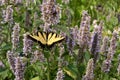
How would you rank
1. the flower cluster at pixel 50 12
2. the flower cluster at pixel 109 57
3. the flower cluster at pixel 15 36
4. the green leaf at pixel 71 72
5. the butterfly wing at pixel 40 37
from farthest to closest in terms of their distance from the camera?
the flower cluster at pixel 109 57
the flower cluster at pixel 15 36
the green leaf at pixel 71 72
the flower cluster at pixel 50 12
the butterfly wing at pixel 40 37

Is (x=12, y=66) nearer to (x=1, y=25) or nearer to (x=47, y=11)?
(x=47, y=11)

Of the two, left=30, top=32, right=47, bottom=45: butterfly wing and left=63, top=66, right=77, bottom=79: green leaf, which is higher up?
left=30, top=32, right=47, bottom=45: butterfly wing

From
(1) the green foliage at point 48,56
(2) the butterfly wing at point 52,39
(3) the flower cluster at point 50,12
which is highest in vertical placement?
(3) the flower cluster at point 50,12

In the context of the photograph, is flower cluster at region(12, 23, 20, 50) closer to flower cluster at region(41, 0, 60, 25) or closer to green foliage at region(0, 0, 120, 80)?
green foliage at region(0, 0, 120, 80)

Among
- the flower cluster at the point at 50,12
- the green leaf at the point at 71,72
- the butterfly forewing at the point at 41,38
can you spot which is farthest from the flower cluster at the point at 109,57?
the butterfly forewing at the point at 41,38

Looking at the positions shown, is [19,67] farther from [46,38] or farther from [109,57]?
[109,57]

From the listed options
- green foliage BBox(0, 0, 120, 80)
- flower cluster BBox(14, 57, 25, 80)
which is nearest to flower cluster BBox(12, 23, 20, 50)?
green foliage BBox(0, 0, 120, 80)

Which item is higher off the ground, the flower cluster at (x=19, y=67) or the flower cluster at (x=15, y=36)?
the flower cluster at (x=15, y=36)

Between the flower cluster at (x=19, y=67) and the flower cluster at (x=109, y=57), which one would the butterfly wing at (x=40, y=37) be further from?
the flower cluster at (x=109, y=57)

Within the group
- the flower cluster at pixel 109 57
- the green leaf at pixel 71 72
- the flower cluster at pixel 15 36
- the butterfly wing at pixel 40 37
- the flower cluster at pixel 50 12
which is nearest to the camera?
the butterfly wing at pixel 40 37
